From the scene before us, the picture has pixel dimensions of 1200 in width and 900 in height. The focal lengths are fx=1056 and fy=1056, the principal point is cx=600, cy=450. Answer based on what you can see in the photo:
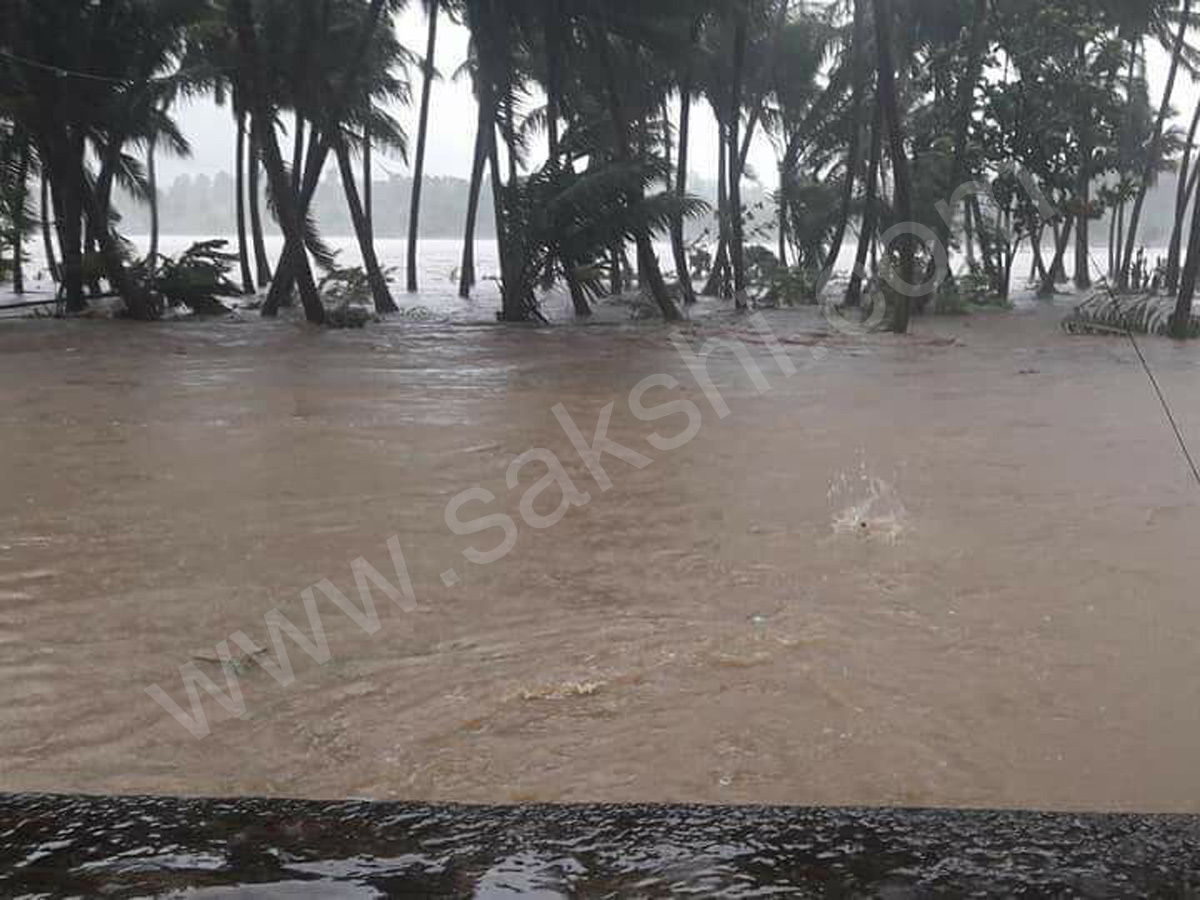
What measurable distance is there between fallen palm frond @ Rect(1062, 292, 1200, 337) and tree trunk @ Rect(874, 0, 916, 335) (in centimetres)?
267

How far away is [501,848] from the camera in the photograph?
6.51 feet

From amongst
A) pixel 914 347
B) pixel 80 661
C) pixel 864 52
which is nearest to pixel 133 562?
pixel 80 661

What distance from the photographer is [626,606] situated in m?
4.04

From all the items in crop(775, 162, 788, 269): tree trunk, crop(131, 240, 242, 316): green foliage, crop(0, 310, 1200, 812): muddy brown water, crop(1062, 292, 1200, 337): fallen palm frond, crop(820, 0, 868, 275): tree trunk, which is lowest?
crop(0, 310, 1200, 812): muddy brown water

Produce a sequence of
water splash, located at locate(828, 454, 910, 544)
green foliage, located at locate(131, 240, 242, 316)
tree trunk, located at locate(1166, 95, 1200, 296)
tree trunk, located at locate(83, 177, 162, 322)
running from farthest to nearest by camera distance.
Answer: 1. tree trunk, located at locate(1166, 95, 1200, 296)
2. green foliage, located at locate(131, 240, 242, 316)
3. tree trunk, located at locate(83, 177, 162, 322)
4. water splash, located at locate(828, 454, 910, 544)

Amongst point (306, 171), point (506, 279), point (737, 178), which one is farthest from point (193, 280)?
point (737, 178)

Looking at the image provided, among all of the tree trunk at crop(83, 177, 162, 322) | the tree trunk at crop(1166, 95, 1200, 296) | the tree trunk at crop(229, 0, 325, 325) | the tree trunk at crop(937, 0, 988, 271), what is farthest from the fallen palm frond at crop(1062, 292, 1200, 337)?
the tree trunk at crop(83, 177, 162, 322)

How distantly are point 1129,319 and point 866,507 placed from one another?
1212cm

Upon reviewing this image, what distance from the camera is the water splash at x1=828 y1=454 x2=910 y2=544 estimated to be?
5.01 m

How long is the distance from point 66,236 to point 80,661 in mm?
14434

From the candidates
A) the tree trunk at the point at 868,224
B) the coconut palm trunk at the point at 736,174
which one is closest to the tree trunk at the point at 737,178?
the coconut palm trunk at the point at 736,174

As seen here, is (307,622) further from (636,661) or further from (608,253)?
(608,253)

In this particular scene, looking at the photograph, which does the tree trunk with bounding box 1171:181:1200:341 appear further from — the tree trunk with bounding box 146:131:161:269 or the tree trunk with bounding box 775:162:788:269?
the tree trunk with bounding box 146:131:161:269

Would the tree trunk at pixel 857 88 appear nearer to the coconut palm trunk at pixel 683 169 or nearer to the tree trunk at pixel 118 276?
the coconut palm trunk at pixel 683 169
